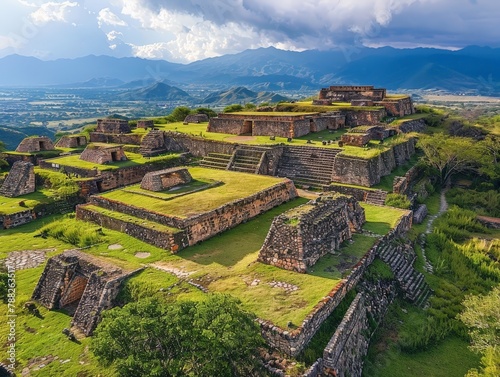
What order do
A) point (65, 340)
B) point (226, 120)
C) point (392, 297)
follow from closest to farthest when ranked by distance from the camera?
point (65, 340) → point (392, 297) → point (226, 120)

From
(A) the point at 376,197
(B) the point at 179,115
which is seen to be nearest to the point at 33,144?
(B) the point at 179,115

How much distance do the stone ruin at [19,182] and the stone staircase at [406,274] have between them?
1869 centimetres

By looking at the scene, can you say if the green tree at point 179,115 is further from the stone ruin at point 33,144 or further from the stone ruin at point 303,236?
the stone ruin at point 303,236

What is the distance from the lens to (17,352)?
894cm

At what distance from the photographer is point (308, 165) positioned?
70.4 feet

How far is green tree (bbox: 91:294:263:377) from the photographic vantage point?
6.63 meters

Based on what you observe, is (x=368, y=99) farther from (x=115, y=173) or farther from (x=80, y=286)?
(x=80, y=286)

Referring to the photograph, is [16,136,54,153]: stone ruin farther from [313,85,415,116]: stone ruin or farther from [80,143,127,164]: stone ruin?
[313,85,415,116]: stone ruin

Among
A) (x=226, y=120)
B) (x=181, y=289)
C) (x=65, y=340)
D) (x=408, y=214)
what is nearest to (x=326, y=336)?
(x=181, y=289)

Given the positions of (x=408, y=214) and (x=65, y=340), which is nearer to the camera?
(x=65, y=340)

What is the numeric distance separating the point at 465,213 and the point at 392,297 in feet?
35.3

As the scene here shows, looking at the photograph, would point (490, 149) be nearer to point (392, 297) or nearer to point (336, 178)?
point (336, 178)

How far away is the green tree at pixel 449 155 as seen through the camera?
23.1m

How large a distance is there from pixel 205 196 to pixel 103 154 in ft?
35.2
